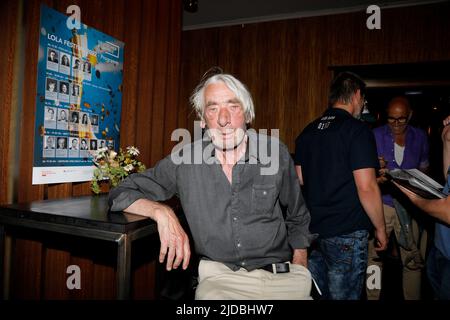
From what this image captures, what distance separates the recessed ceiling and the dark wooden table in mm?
3820

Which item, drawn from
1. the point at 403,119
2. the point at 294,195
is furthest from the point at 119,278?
Result: the point at 403,119

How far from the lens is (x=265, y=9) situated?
4.57 m

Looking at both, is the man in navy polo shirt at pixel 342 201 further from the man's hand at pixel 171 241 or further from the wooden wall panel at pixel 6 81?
the wooden wall panel at pixel 6 81

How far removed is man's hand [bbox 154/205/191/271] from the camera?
1.33 m

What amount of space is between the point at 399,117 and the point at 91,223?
2982 millimetres

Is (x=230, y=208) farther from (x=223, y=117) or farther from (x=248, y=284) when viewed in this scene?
(x=223, y=117)

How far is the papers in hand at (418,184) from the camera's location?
150 centimetres

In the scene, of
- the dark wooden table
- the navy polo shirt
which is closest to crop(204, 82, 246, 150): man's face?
the dark wooden table

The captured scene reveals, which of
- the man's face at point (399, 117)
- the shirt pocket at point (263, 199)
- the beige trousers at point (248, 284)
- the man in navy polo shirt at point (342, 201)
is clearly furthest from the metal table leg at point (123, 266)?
the man's face at point (399, 117)

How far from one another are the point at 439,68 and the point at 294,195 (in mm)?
3858

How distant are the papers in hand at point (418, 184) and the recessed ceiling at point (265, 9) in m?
3.43

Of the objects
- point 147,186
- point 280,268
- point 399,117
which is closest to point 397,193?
point 399,117

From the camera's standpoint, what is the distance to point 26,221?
1.45m

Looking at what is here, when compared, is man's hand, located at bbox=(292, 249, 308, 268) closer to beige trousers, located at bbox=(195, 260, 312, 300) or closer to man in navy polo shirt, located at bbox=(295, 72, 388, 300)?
beige trousers, located at bbox=(195, 260, 312, 300)
